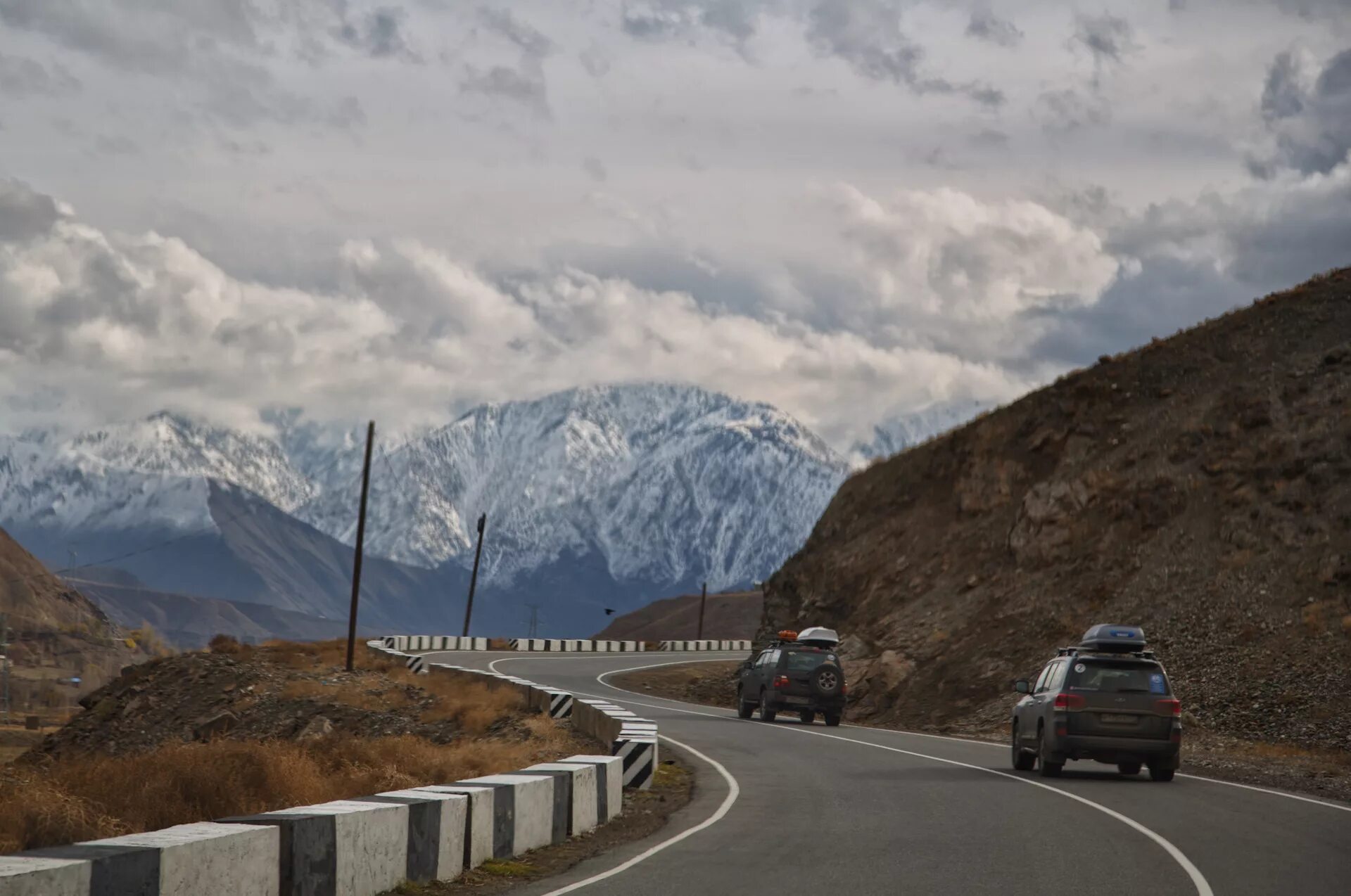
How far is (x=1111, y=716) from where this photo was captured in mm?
20938

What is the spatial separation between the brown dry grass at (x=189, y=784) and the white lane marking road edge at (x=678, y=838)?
2881 millimetres

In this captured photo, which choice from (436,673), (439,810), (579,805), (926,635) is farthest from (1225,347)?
(439,810)

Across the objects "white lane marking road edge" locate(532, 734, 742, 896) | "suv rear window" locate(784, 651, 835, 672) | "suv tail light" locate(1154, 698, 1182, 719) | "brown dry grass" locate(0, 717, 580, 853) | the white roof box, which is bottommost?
"white lane marking road edge" locate(532, 734, 742, 896)

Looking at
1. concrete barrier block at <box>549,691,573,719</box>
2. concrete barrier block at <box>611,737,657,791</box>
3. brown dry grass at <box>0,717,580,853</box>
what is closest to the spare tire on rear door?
concrete barrier block at <box>549,691,573,719</box>

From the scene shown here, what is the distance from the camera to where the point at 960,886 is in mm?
11062

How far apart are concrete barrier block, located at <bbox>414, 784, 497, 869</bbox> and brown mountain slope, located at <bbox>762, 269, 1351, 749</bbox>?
2230cm

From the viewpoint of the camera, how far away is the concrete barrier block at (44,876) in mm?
6805

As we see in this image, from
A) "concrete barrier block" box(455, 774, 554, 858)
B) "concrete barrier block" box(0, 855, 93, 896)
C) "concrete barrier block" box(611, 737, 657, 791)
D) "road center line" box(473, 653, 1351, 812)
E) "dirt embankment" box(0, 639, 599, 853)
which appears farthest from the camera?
"road center line" box(473, 653, 1351, 812)

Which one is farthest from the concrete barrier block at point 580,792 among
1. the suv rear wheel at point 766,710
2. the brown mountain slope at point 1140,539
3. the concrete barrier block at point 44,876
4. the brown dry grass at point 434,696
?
the suv rear wheel at point 766,710

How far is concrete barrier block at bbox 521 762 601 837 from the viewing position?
1428cm

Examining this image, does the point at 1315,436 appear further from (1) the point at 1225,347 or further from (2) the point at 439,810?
(2) the point at 439,810

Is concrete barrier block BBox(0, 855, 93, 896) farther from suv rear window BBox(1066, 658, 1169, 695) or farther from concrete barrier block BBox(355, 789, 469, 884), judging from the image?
suv rear window BBox(1066, 658, 1169, 695)

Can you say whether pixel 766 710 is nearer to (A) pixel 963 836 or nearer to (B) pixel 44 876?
(A) pixel 963 836

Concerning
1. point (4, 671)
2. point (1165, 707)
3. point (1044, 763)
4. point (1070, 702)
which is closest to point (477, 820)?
point (1070, 702)
